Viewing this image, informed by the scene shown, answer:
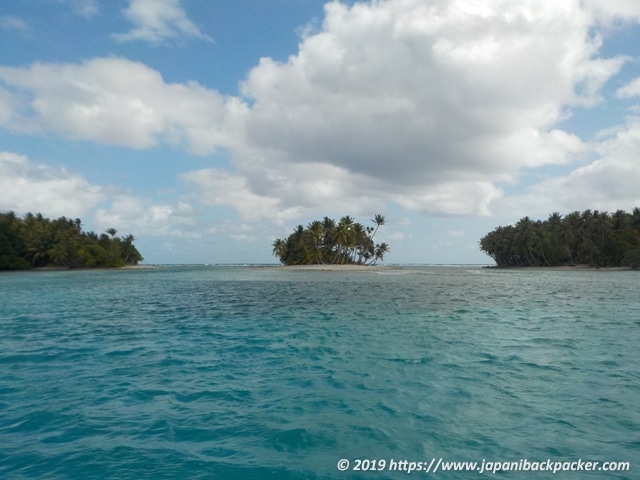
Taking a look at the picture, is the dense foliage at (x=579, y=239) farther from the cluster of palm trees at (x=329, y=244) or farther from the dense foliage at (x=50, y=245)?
the dense foliage at (x=50, y=245)

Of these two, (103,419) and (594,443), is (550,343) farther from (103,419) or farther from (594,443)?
(103,419)

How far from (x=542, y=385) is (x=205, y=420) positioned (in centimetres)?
927

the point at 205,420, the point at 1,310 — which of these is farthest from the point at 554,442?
the point at 1,310

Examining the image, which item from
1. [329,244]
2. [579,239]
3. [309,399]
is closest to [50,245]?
[329,244]

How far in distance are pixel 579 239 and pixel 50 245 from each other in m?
164

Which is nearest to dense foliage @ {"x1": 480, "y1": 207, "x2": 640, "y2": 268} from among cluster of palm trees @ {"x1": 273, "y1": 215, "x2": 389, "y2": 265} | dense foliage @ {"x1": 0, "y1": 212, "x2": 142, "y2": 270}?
cluster of palm trees @ {"x1": 273, "y1": 215, "x2": 389, "y2": 265}

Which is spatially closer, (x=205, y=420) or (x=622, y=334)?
(x=205, y=420)

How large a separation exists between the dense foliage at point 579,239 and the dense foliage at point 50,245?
147 metres

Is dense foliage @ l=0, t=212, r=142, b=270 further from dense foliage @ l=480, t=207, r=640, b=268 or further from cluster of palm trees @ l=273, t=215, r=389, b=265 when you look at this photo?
dense foliage @ l=480, t=207, r=640, b=268

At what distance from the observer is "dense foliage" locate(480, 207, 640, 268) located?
105 meters

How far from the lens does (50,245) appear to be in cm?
11675

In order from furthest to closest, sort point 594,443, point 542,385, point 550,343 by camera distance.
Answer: point 550,343
point 542,385
point 594,443

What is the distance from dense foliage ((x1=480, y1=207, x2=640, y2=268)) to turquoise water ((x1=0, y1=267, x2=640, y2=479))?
107634 mm

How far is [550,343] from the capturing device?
16891 mm
